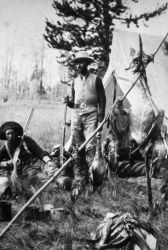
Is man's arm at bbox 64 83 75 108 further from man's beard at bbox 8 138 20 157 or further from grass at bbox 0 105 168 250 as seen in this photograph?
grass at bbox 0 105 168 250

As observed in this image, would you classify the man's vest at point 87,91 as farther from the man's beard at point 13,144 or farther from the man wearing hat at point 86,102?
the man's beard at point 13,144

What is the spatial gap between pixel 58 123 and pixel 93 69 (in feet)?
9.90

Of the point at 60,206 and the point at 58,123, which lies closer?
the point at 60,206

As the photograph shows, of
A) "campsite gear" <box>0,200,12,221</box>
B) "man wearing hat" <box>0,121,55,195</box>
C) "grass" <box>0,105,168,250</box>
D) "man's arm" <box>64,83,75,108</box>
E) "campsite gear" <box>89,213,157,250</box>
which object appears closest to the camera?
"campsite gear" <box>89,213,157,250</box>

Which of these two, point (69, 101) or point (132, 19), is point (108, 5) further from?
point (69, 101)

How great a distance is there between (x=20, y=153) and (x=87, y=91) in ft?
4.43

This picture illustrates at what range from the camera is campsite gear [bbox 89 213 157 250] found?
228cm

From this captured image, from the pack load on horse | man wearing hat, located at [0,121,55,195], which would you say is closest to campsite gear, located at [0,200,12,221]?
man wearing hat, located at [0,121,55,195]

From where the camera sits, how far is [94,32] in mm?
13156

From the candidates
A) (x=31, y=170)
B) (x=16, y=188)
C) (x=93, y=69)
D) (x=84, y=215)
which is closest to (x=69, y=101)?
(x=31, y=170)

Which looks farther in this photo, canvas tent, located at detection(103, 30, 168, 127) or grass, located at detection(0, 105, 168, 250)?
canvas tent, located at detection(103, 30, 168, 127)

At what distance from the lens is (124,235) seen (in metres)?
2.33

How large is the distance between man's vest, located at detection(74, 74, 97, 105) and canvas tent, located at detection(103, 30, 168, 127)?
170 cm

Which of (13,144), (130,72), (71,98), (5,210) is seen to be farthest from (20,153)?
(130,72)
